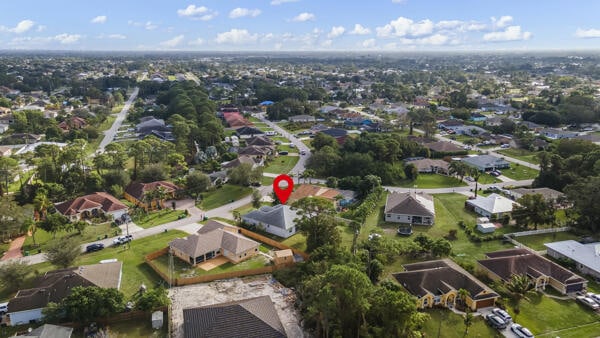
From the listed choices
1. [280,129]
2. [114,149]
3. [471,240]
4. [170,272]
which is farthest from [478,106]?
[170,272]

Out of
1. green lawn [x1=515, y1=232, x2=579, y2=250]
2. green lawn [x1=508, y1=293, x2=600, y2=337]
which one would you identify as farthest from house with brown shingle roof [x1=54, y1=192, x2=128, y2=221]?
green lawn [x1=515, y1=232, x2=579, y2=250]

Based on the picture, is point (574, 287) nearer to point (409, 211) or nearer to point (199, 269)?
point (409, 211)

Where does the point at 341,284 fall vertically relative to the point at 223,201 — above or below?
above

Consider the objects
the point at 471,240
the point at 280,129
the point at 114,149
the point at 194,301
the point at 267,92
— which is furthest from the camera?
the point at 267,92

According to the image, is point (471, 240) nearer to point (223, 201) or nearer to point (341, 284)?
point (341, 284)

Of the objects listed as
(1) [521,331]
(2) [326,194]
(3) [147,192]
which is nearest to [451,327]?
(1) [521,331]

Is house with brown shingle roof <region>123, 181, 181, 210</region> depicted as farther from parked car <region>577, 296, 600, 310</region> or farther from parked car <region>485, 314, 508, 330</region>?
parked car <region>577, 296, 600, 310</region>
